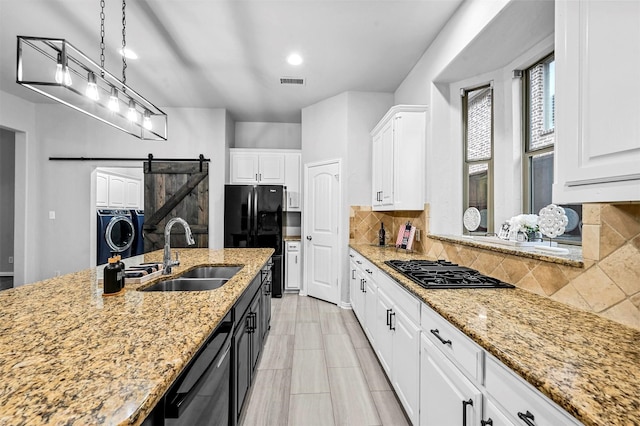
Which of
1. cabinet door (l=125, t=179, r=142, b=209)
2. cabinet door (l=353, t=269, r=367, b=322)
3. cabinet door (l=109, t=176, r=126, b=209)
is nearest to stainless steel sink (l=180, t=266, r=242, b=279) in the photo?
cabinet door (l=353, t=269, r=367, b=322)

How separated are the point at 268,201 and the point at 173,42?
2274mm

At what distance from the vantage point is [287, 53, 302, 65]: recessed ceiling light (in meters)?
3.17

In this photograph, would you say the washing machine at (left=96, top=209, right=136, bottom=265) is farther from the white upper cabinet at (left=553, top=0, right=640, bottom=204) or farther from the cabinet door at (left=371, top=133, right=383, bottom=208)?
the white upper cabinet at (left=553, top=0, right=640, bottom=204)

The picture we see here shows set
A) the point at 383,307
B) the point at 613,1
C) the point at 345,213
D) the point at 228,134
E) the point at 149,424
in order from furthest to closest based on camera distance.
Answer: the point at 228,134, the point at 345,213, the point at 383,307, the point at 613,1, the point at 149,424

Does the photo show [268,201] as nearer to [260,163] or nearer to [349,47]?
[260,163]

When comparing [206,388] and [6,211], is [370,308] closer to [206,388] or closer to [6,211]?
[206,388]

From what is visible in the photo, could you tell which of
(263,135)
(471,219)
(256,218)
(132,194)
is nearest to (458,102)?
(471,219)

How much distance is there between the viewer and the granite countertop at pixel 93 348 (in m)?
0.58

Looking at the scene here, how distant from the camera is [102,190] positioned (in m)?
5.68

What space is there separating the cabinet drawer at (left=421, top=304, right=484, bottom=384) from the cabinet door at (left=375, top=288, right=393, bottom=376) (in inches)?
24.4

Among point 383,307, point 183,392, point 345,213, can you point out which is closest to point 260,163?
point 345,213

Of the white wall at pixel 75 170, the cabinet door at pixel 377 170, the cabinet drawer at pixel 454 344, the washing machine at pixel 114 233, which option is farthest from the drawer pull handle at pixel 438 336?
the washing machine at pixel 114 233

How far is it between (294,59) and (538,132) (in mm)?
2426

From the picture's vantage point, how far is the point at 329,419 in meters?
1.87
